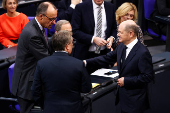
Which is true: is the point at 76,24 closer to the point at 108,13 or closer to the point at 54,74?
the point at 108,13

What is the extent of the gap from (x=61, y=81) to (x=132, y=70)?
2.50 feet

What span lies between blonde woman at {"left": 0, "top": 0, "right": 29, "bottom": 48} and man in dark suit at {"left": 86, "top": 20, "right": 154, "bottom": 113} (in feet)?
7.20

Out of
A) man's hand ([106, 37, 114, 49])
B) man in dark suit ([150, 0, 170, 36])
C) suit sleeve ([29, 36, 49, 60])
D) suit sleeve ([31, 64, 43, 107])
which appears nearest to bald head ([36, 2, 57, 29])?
suit sleeve ([29, 36, 49, 60])

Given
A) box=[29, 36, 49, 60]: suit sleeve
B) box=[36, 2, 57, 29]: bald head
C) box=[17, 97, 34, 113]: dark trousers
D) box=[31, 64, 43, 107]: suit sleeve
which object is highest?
box=[36, 2, 57, 29]: bald head

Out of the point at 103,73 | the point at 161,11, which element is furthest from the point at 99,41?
the point at 161,11

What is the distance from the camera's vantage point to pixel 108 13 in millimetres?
3557

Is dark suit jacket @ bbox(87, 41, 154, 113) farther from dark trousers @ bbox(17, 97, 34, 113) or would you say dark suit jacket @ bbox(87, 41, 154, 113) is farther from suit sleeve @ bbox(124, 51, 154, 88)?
dark trousers @ bbox(17, 97, 34, 113)

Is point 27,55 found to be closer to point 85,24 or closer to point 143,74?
point 143,74

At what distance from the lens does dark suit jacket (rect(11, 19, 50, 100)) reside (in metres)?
2.44

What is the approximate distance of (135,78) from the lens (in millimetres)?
2506

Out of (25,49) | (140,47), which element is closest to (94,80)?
(140,47)

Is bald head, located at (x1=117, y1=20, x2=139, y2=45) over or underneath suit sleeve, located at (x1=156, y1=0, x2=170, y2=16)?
over

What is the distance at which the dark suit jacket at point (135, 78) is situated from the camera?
8.16 ft

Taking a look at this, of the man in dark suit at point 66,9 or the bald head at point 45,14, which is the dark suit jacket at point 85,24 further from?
the man in dark suit at point 66,9
